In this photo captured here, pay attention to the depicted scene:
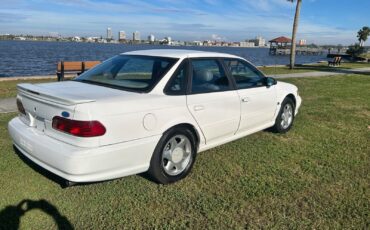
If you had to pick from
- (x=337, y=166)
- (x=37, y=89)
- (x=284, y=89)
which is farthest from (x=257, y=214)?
(x=284, y=89)

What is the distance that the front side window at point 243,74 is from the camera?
5129 mm

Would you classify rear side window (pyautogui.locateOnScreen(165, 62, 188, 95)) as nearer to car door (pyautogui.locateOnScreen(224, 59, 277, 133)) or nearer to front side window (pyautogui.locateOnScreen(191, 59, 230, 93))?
front side window (pyautogui.locateOnScreen(191, 59, 230, 93))

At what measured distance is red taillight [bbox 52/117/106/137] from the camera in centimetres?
332

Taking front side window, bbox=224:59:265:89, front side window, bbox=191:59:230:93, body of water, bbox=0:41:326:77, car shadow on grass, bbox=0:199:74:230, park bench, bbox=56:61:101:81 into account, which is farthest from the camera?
body of water, bbox=0:41:326:77

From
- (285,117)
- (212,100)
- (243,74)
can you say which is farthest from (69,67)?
(212,100)

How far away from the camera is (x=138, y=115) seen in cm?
364

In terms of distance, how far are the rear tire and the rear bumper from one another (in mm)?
3096

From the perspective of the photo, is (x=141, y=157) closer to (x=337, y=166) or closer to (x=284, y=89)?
(x=337, y=166)

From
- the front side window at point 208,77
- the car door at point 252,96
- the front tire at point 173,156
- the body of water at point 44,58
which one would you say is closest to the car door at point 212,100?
the front side window at point 208,77

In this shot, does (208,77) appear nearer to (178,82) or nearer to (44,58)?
(178,82)

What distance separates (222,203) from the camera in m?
3.74

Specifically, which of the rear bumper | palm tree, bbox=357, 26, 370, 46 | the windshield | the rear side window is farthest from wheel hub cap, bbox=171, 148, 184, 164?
palm tree, bbox=357, 26, 370, 46

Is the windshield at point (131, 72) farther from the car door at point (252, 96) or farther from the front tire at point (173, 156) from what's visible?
the car door at point (252, 96)

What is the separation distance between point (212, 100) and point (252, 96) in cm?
101
